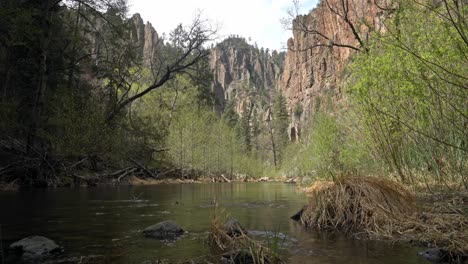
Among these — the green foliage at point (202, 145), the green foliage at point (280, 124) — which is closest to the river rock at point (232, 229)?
Result: the green foliage at point (202, 145)

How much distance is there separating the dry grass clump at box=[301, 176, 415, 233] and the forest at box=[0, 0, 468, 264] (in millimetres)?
28

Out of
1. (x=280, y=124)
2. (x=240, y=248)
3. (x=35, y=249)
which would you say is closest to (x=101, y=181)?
(x=35, y=249)

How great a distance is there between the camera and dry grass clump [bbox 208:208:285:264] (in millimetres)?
4785

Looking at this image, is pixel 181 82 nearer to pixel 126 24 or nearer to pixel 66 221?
pixel 126 24

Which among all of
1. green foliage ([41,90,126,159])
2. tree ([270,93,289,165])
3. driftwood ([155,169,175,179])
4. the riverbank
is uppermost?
tree ([270,93,289,165])

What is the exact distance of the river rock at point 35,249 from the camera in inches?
222

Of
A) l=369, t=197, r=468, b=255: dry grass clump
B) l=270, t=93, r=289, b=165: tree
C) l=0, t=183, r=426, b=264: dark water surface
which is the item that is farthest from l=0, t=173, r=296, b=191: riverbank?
l=270, t=93, r=289, b=165: tree

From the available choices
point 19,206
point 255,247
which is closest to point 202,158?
point 19,206

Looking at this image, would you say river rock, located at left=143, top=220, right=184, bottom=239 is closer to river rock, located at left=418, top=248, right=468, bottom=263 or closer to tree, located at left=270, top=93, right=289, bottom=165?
river rock, located at left=418, top=248, right=468, bottom=263

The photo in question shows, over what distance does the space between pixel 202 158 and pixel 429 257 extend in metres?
43.8

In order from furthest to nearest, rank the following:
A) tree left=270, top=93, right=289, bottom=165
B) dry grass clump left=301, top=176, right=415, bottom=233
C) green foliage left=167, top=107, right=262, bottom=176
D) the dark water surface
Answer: tree left=270, top=93, right=289, bottom=165 < green foliage left=167, top=107, right=262, bottom=176 < dry grass clump left=301, top=176, right=415, bottom=233 < the dark water surface

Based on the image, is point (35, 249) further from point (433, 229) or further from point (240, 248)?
point (433, 229)

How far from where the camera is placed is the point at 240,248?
538cm

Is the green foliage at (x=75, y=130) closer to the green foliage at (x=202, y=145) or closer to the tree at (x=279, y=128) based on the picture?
the green foliage at (x=202, y=145)
